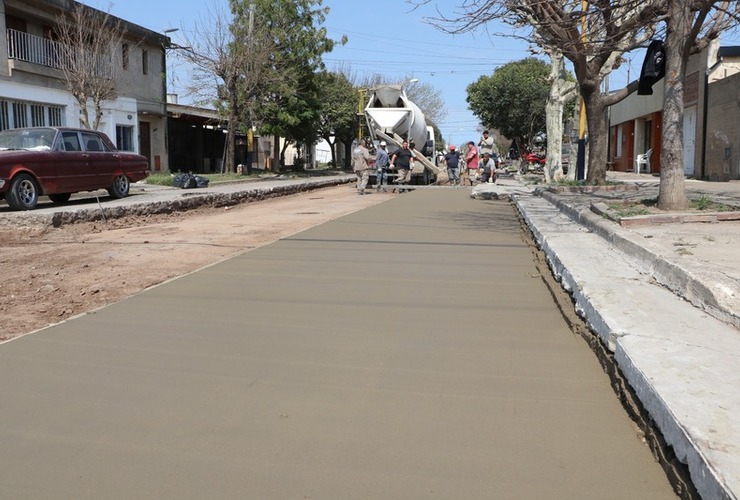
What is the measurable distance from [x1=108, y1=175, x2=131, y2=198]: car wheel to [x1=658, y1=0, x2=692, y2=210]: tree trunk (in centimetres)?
1228

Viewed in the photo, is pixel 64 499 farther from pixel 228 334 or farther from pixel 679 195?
pixel 679 195

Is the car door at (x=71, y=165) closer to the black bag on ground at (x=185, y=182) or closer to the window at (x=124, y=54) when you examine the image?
the black bag on ground at (x=185, y=182)

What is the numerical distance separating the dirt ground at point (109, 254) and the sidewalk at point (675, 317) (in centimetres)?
427

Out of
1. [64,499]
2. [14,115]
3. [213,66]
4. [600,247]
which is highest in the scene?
Result: [213,66]

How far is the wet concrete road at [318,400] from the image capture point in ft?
9.73

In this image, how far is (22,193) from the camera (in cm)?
1327

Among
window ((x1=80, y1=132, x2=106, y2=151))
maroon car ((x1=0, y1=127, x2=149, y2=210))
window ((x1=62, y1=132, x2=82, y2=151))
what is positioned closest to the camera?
maroon car ((x1=0, y1=127, x2=149, y2=210))

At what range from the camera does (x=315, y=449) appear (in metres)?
3.22

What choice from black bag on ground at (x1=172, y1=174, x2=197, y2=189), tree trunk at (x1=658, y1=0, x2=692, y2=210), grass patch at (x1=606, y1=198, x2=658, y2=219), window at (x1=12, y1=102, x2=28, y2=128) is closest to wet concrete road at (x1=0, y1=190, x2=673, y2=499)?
grass patch at (x1=606, y1=198, x2=658, y2=219)

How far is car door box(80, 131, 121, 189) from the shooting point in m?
15.3

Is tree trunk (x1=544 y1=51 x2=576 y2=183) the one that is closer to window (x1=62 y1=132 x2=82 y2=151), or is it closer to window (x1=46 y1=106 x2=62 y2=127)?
window (x1=62 y1=132 x2=82 y2=151)

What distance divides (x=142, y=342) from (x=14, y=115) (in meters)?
22.1

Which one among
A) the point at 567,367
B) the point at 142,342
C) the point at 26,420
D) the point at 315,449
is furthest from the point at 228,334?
the point at 567,367

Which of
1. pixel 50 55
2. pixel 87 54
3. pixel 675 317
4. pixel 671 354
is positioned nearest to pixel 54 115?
pixel 50 55
